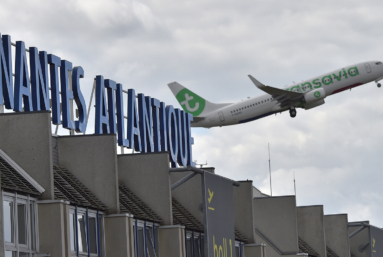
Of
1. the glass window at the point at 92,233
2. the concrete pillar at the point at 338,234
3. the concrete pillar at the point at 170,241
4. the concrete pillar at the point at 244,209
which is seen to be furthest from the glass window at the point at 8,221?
the concrete pillar at the point at 338,234

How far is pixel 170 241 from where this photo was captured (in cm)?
3056

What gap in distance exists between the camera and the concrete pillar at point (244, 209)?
4088 centimetres

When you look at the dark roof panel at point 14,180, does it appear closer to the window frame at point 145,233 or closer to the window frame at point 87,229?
the window frame at point 87,229

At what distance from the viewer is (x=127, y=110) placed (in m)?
37.7

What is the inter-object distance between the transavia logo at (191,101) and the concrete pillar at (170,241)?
4881 centimetres

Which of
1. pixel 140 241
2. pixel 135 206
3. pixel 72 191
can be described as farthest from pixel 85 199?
pixel 140 241

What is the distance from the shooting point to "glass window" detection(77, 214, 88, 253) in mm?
24938

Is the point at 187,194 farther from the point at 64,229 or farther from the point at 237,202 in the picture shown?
the point at 64,229

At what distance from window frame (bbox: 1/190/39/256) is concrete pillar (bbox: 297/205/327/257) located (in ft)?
110

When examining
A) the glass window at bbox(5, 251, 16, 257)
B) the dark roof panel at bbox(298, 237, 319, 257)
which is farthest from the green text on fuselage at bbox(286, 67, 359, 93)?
the glass window at bbox(5, 251, 16, 257)

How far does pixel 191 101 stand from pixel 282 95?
438 inches

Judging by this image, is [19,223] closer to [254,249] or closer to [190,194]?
[190,194]

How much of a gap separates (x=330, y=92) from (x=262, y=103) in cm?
734

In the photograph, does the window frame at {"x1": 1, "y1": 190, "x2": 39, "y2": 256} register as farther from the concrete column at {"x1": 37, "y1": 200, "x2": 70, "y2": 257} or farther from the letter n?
the letter n
